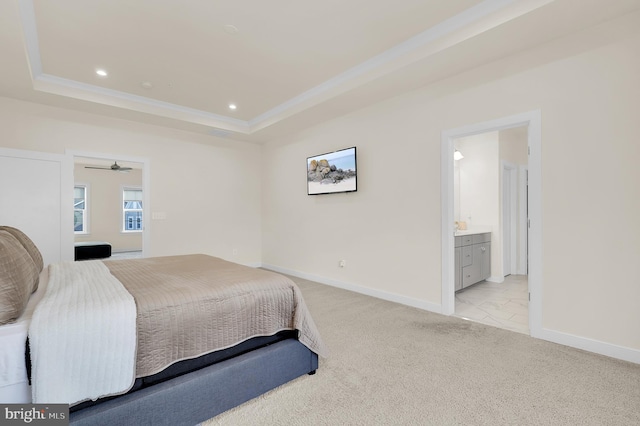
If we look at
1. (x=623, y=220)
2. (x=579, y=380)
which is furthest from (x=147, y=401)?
(x=623, y=220)

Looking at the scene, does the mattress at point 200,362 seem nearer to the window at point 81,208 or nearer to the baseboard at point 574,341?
the baseboard at point 574,341

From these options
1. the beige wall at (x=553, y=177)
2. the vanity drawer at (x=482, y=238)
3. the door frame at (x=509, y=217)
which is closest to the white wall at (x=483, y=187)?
the vanity drawer at (x=482, y=238)

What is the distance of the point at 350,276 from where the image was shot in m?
4.39

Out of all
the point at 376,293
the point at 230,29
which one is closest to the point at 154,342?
the point at 230,29

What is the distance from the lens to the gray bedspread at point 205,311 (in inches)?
57.9

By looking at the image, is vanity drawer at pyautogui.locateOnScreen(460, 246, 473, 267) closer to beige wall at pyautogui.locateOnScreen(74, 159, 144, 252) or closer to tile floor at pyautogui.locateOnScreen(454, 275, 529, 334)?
tile floor at pyautogui.locateOnScreen(454, 275, 529, 334)

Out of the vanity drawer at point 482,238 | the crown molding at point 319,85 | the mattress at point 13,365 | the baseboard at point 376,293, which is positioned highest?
the crown molding at point 319,85

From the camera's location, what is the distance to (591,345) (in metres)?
2.42

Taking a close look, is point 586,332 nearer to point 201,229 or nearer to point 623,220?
point 623,220

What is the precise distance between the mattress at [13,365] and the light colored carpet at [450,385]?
2.73 feet

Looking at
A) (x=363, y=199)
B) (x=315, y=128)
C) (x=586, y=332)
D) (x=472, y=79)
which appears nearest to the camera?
(x=586, y=332)

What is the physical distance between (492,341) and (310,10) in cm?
323

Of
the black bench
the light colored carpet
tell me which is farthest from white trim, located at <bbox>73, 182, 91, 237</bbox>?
→ the light colored carpet

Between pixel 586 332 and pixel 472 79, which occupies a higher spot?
pixel 472 79
